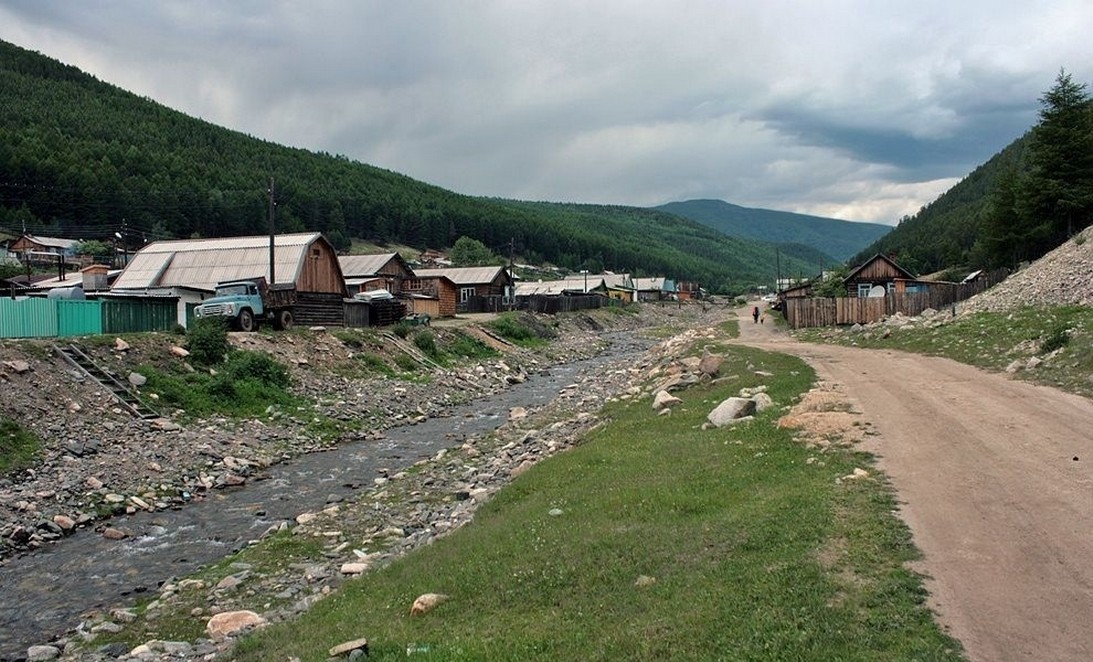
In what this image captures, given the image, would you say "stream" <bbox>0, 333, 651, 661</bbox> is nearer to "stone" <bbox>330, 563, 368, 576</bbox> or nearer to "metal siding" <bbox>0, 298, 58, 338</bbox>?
"stone" <bbox>330, 563, 368, 576</bbox>

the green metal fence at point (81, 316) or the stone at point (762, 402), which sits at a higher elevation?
the green metal fence at point (81, 316)

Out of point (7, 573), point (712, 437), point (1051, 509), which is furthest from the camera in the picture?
point (712, 437)

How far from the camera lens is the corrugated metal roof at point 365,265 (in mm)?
80250

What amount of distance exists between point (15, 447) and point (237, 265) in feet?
116

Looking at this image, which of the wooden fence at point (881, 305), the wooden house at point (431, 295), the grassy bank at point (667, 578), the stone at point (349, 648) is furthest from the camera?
the wooden house at point (431, 295)

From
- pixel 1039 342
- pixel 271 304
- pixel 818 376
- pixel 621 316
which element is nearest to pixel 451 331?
pixel 271 304

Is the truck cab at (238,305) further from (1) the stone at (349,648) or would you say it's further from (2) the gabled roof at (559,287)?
(2) the gabled roof at (559,287)

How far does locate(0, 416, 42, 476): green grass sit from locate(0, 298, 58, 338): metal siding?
10.6 metres

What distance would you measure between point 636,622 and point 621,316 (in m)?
108

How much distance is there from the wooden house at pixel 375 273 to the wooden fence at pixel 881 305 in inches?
1639

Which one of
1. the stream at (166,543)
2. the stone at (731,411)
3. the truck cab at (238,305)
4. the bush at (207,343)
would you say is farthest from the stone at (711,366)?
the truck cab at (238,305)

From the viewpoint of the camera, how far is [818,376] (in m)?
23.7

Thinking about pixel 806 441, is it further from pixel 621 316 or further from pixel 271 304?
pixel 621 316

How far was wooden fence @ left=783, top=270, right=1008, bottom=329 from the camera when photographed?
49.7m
